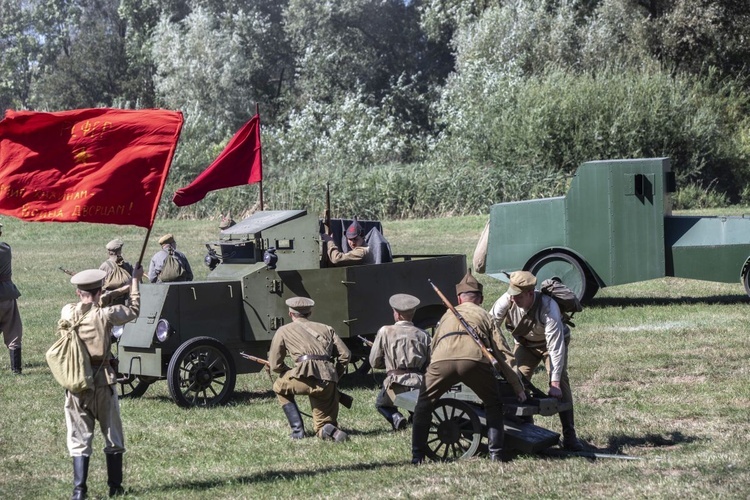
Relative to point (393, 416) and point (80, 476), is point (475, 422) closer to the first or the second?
point (393, 416)

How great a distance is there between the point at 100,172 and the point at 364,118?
44030 millimetres

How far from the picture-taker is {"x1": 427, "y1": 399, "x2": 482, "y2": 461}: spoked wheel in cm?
945

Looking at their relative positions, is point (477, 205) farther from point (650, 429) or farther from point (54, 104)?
point (54, 104)

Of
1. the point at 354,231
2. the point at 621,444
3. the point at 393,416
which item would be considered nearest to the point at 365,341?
the point at 354,231

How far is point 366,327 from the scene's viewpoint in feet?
44.3

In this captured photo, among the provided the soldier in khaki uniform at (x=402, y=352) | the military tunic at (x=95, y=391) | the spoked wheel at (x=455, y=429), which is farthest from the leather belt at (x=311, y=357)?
the military tunic at (x=95, y=391)

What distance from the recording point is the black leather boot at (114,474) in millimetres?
8719

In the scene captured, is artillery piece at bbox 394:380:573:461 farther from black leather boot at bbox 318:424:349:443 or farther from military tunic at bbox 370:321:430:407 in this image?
black leather boot at bbox 318:424:349:443

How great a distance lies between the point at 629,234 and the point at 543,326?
902cm

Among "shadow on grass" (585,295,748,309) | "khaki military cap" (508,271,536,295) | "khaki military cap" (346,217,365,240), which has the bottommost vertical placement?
"shadow on grass" (585,295,748,309)

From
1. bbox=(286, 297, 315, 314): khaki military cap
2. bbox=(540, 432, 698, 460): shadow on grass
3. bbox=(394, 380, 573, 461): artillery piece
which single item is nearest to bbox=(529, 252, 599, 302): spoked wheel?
bbox=(540, 432, 698, 460): shadow on grass

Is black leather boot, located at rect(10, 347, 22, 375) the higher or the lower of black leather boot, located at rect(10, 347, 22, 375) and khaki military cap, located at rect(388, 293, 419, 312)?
the lower

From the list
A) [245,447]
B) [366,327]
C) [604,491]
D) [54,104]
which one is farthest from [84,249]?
[54,104]

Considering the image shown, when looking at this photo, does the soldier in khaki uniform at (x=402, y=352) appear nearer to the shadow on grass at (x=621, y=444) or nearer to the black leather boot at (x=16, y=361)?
the shadow on grass at (x=621, y=444)
